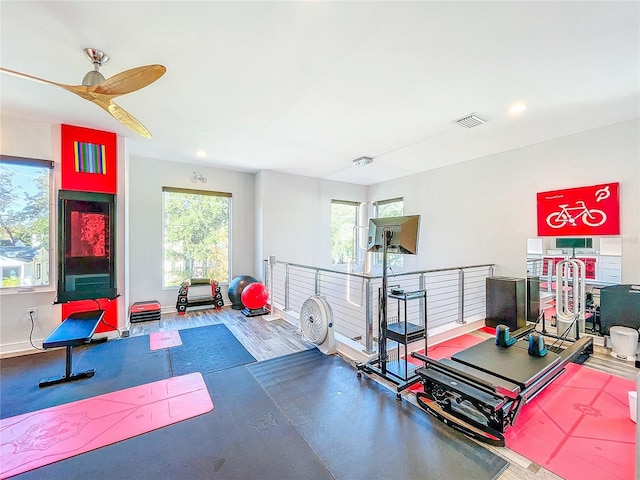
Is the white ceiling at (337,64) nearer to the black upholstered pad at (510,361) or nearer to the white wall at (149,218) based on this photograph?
the white wall at (149,218)

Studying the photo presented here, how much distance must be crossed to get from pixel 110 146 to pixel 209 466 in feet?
14.3

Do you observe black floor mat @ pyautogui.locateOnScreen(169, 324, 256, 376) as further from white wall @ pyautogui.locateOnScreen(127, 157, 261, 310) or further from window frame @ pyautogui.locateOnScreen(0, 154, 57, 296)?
window frame @ pyautogui.locateOnScreen(0, 154, 57, 296)

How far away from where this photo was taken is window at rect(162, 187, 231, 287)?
18.1 feet

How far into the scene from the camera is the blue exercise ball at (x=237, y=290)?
5484 mm

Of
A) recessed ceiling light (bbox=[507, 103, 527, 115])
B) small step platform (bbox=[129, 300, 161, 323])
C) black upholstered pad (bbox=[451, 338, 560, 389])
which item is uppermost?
recessed ceiling light (bbox=[507, 103, 527, 115])

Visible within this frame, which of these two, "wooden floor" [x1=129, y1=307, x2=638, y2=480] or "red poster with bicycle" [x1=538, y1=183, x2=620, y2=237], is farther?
"red poster with bicycle" [x1=538, y1=183, x2=620, y2=237]

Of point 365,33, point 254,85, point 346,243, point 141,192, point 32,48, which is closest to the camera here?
point 365,33

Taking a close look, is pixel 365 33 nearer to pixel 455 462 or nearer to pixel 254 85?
pixel 254 85

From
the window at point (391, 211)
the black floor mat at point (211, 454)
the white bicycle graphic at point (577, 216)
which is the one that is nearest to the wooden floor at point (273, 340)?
the black floor mat at point (211, 454)

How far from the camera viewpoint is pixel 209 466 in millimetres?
1787

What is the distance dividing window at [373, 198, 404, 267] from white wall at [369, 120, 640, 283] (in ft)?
0.72

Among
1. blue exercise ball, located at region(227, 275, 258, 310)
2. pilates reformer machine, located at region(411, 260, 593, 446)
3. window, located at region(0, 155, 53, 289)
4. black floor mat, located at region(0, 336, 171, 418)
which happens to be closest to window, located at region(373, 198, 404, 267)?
blue exercise ball, located at region(227, 275, 258, 310)

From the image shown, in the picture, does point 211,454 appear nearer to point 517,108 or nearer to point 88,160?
point 88,160

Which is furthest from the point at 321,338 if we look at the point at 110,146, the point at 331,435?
the point at 110,146
